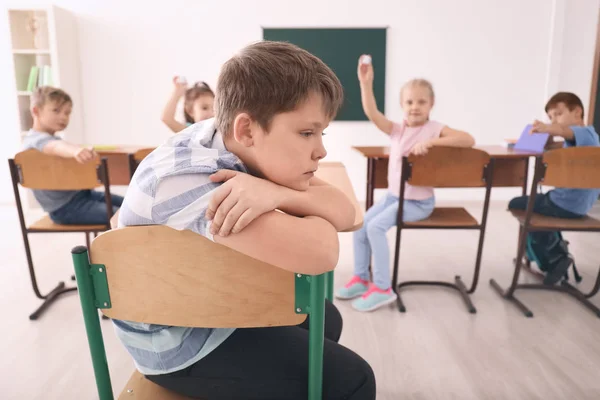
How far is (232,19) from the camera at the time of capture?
4262 mm

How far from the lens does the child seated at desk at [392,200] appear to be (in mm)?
2285

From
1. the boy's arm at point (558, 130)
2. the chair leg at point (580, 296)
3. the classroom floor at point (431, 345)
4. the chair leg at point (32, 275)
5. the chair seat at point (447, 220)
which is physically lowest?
the classroom floor at point (431, 345)

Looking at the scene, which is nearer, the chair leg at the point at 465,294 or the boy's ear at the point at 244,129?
the boy's ear at the point at 244,129

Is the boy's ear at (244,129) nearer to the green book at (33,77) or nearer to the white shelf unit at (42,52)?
the white shelf unit at (42,52)

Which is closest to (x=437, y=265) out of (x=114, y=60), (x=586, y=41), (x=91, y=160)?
(x=91, y=160)

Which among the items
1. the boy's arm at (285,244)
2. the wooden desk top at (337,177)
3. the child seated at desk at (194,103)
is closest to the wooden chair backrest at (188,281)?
the boy's arm at (285,244)

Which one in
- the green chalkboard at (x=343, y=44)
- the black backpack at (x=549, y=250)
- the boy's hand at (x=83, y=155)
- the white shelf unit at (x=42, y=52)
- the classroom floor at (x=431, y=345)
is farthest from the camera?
the green chalkboard at (x=343, y=44)

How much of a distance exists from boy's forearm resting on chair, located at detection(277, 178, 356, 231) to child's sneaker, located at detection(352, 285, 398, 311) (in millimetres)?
1413

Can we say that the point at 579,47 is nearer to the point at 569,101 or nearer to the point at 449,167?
the point at 569,101

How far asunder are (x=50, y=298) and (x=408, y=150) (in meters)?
2.00

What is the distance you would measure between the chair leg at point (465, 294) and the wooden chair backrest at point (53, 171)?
189 cm

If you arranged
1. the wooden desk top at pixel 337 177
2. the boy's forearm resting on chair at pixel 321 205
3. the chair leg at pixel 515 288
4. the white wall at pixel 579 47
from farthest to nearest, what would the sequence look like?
the white wall at pixel 579 47
the chair leg at pixel 515 288
the wooden desk top at pixel 337 177
the boy's forearm resting on chair at pixel 321 205

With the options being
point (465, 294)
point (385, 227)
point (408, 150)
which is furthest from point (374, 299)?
point (408, 150)

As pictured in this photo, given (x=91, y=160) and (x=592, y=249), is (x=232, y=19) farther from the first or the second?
(x=592, y=249)
